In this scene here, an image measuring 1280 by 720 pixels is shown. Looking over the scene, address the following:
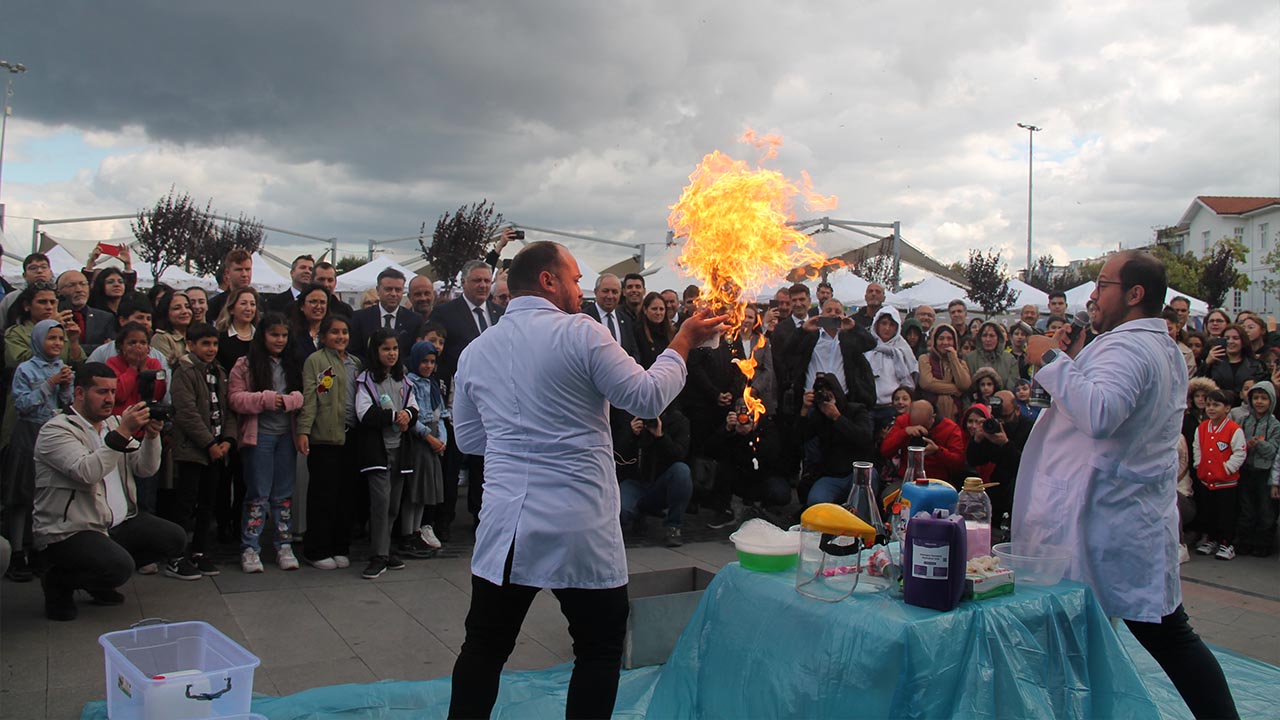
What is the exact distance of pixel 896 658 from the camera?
268 centimetres

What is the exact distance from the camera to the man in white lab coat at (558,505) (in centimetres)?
285

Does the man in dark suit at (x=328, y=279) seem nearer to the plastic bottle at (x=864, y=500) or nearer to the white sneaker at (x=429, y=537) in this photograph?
the white sneaker at (x=429, y=537)

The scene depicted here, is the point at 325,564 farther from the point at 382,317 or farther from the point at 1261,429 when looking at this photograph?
the point at 1261,429

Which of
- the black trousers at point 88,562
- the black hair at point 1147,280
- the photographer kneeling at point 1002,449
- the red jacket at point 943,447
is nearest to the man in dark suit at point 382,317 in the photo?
the black trousers at point 88,562

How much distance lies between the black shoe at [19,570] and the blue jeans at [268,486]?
1249 millimetres

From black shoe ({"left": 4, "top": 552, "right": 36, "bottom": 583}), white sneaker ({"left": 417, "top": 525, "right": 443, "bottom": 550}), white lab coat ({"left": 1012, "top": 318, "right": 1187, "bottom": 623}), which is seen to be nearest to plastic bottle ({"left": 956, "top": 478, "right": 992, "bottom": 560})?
white lab coat ({"left": 1012, "top": 318, "right": 1187, "bottom": 623})

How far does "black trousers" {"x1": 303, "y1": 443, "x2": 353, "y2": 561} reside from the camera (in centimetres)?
627

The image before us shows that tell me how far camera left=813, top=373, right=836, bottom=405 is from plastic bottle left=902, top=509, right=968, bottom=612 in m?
4.84

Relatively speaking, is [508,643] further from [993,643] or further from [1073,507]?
[1073,507]

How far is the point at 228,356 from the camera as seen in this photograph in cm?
634

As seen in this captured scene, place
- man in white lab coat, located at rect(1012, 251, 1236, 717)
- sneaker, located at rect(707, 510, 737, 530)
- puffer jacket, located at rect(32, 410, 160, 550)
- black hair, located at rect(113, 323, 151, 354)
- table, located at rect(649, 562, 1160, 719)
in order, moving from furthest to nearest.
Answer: sneaker, located at rect(707, 510, 737, 530), black hair, located at rect(113, 323, 151, 354), puffer jacket, located at rect(32, 410, 160, 550), man in white lab coat, located at rect(1012, 251, 1236, 717), table, located at rect(649, 562, 1160, 719)

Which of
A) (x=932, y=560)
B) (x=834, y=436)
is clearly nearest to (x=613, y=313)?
(x=834, y=436)

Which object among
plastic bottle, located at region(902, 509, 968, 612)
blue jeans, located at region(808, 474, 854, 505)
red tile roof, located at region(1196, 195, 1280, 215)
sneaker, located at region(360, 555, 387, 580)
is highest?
red tile roof, located at region(1196, 195, 1280, 215)

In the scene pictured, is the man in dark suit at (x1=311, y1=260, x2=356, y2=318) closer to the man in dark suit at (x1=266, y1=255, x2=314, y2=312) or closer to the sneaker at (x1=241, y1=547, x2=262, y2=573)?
the man in dark suit at (x1=266, y1=255, x2=314, y2=312)
